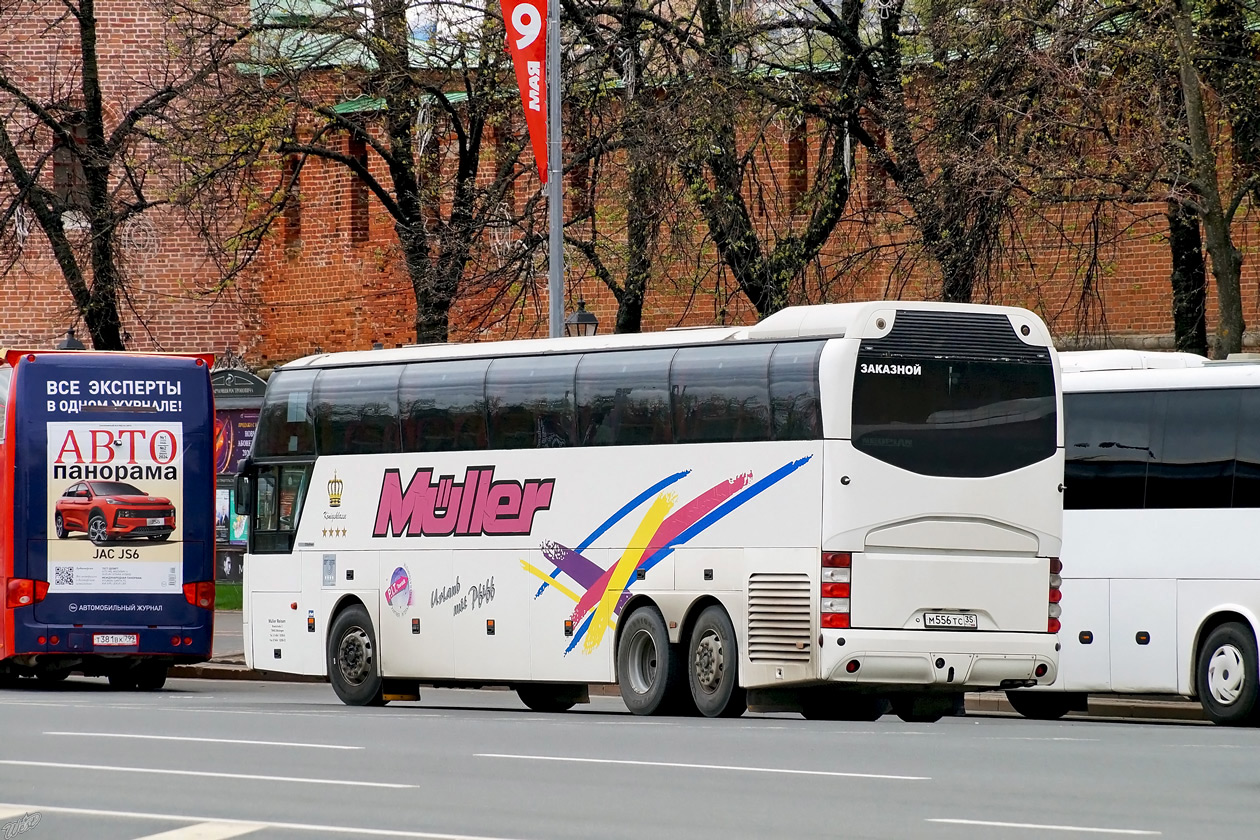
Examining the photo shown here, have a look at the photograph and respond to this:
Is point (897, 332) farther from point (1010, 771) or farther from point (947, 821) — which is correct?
point (947, 821)

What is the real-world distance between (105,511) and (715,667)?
8.53 meters

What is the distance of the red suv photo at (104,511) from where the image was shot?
24.4m

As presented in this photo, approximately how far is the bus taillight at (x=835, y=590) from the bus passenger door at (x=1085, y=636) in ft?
12.1

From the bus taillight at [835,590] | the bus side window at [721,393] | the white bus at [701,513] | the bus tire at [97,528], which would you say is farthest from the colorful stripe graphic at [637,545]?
Result: the bus tire at [97,528]

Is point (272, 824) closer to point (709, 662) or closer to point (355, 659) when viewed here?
point (709, 662)

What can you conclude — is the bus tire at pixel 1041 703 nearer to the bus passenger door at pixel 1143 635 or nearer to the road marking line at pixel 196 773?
the bus passenger door at pixel 1143 635

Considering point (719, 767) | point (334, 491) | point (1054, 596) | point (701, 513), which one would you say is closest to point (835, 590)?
point (701, 513)

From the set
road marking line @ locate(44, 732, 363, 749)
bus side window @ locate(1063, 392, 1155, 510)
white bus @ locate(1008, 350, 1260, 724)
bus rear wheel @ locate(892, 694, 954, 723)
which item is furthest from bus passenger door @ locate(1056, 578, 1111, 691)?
road marking line @ locate(44, 732, 363, 749)

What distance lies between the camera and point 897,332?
59.3 ft

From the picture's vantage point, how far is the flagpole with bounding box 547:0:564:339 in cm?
2481

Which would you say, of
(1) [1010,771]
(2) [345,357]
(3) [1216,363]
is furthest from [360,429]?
(1) [1010,771]

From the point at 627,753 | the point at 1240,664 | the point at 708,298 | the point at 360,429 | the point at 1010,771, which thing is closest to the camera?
the point at 1010,771

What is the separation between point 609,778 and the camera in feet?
40.3

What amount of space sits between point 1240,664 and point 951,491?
3.15 m
